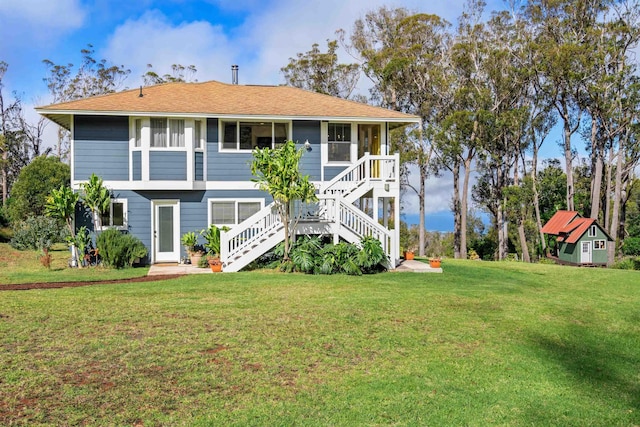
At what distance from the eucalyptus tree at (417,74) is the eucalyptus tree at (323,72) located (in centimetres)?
180

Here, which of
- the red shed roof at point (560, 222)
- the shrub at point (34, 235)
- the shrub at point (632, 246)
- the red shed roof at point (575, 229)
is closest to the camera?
the shrub at point (34, 235)

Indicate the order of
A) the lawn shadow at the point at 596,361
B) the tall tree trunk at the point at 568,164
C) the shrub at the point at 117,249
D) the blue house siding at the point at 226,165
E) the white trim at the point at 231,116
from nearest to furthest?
the lawn shadow at the point at 596,361
the shrub at the point at 117,249
the white trim at the point at 231,116
the blue house siding at the point at 226,165
the tall tree trunk at the point at 568,164

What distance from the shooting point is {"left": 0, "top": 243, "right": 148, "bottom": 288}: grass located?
13.6m

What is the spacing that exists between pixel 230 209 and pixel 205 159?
1.82 m

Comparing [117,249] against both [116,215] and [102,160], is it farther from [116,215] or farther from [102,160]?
[102,160]

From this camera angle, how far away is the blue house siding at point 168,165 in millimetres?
16922

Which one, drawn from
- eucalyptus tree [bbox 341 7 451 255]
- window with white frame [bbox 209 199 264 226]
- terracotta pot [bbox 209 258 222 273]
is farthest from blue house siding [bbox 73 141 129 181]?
eucalyptus tree [bbox 341 7 451 255]

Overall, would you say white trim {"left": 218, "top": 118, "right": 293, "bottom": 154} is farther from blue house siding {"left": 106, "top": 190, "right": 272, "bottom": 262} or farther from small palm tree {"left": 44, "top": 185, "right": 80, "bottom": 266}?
small palm tree {"left": 44, "top": 185, "right": 80, "bottom": 266}

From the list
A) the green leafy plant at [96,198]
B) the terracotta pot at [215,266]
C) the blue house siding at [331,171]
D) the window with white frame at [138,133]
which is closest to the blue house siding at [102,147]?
the window with white frame at [138,133]

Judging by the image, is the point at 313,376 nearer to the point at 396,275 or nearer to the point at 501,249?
the point at 396,275

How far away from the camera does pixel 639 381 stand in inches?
248

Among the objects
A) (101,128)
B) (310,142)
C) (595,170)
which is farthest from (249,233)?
(595,170)

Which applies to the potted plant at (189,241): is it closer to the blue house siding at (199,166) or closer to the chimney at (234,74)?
the blue house siding at (199,166)

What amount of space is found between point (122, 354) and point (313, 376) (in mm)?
2301
